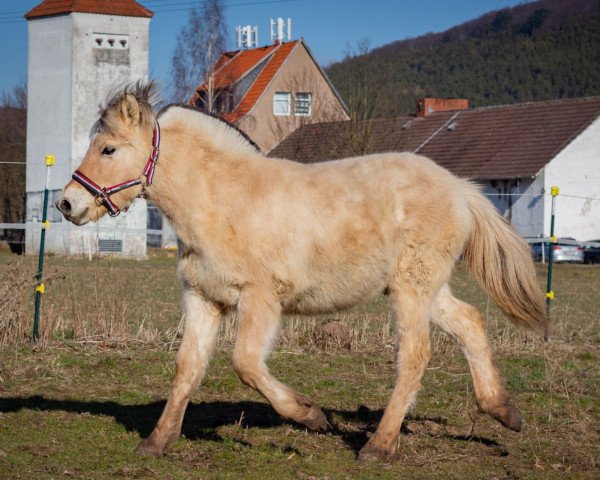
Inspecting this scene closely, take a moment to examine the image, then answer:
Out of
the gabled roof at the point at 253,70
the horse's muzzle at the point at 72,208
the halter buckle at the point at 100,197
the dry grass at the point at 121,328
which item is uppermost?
the gabled roof at the point at 253,70

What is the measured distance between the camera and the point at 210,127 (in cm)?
656

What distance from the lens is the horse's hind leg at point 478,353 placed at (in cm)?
667

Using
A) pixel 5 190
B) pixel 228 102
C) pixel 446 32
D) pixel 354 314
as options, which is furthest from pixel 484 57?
pixel 354 314

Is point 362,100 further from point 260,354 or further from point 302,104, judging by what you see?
point 260,354

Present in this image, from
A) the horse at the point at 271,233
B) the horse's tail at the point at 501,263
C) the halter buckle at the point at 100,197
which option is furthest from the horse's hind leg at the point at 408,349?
the halter buckle at the point at 100,197

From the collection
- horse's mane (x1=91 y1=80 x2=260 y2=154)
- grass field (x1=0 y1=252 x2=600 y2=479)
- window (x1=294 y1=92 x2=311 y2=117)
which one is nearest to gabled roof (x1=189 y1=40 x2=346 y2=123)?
window (x1=294 y1=92 x2=311 y2=117)

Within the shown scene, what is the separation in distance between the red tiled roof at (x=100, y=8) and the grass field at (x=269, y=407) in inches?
1066

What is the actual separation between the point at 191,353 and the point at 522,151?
117ft

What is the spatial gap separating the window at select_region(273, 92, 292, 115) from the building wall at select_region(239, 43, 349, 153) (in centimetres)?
30

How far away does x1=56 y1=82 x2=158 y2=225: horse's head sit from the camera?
20.4ft

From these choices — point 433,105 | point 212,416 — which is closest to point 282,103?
point 433,105

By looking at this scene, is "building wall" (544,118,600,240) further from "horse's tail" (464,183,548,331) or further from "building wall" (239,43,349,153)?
"horse's tail" (464,183,548,331)

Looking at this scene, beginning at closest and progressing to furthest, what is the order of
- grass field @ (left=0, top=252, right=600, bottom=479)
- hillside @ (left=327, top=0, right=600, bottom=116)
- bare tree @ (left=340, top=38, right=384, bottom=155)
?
1. grass field @ (left=0, top=252, right=600, bottom=479)
2. bare tree @ (left=340, top=38, right=384, bottom=155)
3. hillside @ (left=327, top=0, right=600, bottom=116)

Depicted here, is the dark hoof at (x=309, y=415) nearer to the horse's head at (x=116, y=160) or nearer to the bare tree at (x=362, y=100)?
the horse's head at (x=116, y=160)
